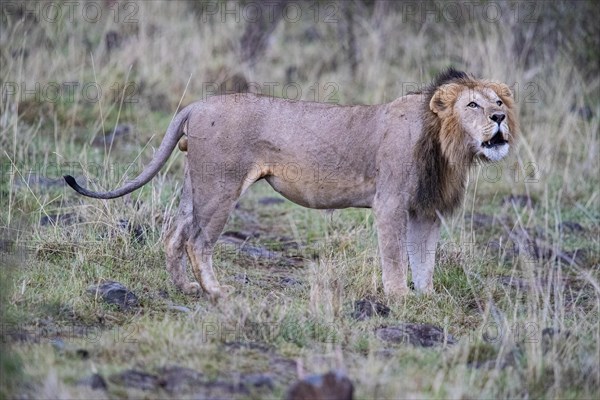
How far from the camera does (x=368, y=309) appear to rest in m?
6.14

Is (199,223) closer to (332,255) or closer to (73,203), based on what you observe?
(332,255)

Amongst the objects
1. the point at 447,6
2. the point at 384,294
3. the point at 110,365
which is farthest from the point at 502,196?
the point at 110,365

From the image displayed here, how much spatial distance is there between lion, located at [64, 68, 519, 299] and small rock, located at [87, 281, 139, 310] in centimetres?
49

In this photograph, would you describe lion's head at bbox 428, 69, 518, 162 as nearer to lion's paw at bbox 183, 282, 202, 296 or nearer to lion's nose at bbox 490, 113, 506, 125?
lion's nose at bbox 490, 113, 506, 125

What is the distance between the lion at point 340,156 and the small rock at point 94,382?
180 cm

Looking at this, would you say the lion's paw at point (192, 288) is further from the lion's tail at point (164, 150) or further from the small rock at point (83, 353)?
the small rock at point (83, 353)

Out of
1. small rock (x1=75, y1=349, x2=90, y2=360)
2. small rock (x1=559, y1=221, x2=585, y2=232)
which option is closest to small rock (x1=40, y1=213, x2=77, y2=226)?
small rock (x1=75, y1=349, x2=90, y2=360)

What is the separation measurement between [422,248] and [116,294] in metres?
2.01

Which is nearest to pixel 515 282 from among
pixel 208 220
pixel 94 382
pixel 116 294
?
pixel 208 220

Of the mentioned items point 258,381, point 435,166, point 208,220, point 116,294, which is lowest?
point 258,381

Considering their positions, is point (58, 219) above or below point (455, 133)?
below

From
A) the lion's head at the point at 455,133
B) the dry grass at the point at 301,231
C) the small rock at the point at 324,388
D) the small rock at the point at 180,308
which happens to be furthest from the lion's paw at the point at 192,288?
the small rock at the point at 324,388

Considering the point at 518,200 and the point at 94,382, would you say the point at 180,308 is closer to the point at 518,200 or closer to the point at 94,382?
the point at 94,382

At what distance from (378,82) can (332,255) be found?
4.70 metres
